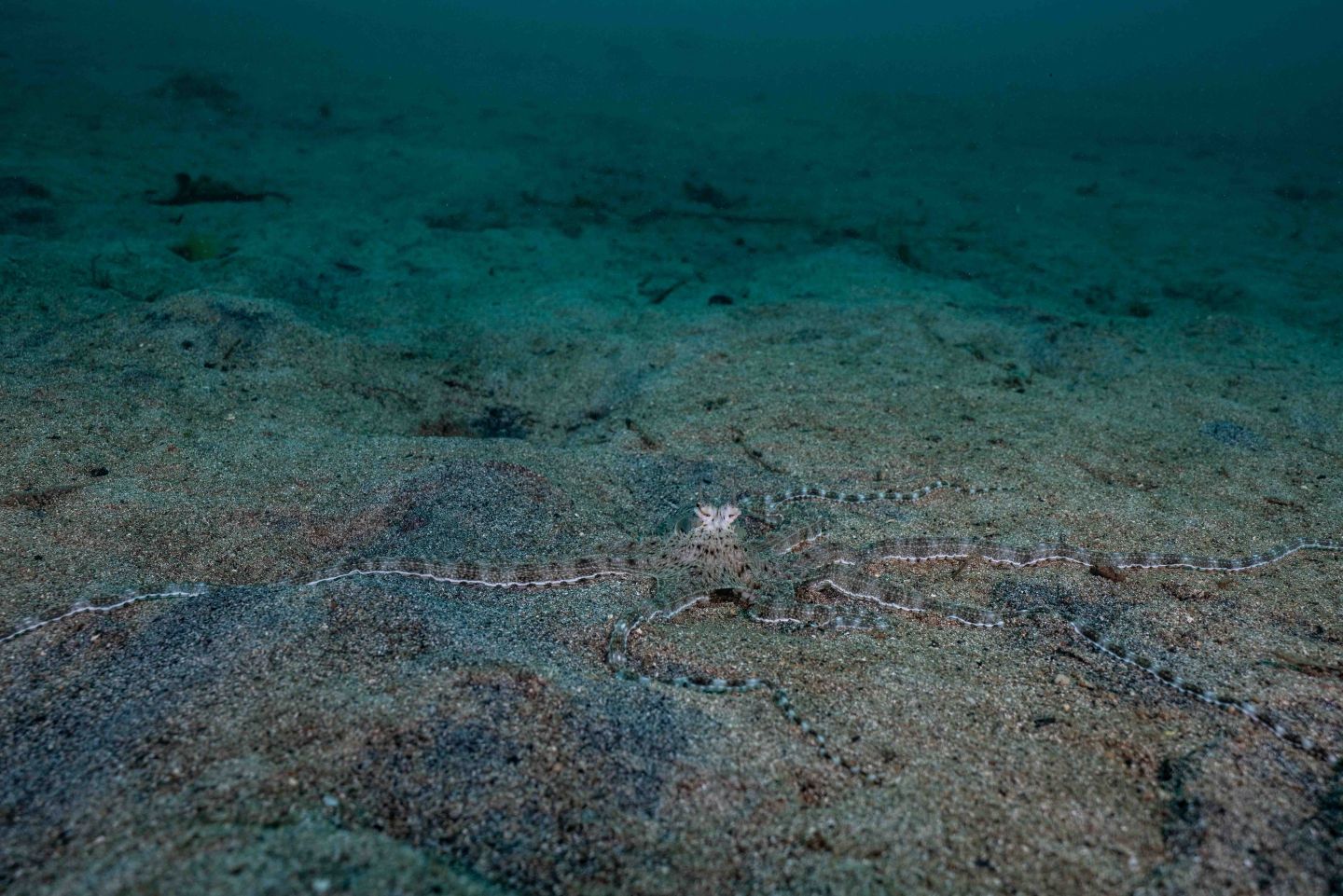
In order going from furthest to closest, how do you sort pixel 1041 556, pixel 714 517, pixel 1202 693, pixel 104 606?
pixel 1041 556 < pixel 714 517 < pixel 104 606 < pixel 1202 693

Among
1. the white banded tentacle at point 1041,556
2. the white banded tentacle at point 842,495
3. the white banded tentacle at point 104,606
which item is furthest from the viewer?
the white banded tentacle at point 842,495

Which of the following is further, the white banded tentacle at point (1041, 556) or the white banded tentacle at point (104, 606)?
the white banded tentacle at point (1041, 556)

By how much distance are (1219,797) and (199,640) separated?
14.3 ft

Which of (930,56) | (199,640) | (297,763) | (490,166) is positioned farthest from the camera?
(930,56)

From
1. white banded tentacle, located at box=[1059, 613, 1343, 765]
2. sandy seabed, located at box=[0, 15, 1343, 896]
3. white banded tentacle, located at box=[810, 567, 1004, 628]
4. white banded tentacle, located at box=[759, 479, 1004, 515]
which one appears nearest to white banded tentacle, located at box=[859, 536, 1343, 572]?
sandy seabed, located at box=[0, 15, 1343, 896]

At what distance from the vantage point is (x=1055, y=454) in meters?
6.01

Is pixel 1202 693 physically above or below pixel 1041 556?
Result: above

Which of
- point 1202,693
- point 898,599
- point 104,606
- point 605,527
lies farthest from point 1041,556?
point 104,606

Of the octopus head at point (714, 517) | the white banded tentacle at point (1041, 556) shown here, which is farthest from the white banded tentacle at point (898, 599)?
the octopus head at point (714, 517)

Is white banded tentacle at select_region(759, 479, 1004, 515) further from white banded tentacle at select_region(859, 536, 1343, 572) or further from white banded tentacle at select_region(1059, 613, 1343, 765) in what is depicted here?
white banded tentacle at select_region(1059, 613, 1343, 765)

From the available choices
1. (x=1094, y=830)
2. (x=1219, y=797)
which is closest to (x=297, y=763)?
(x=1094, y=830)

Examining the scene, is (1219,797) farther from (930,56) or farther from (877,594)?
(930,56)

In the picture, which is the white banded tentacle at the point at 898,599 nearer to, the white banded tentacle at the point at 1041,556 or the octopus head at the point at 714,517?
the white banded tentacle at the point at 1041,556

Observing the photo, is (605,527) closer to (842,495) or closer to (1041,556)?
(842,495)
